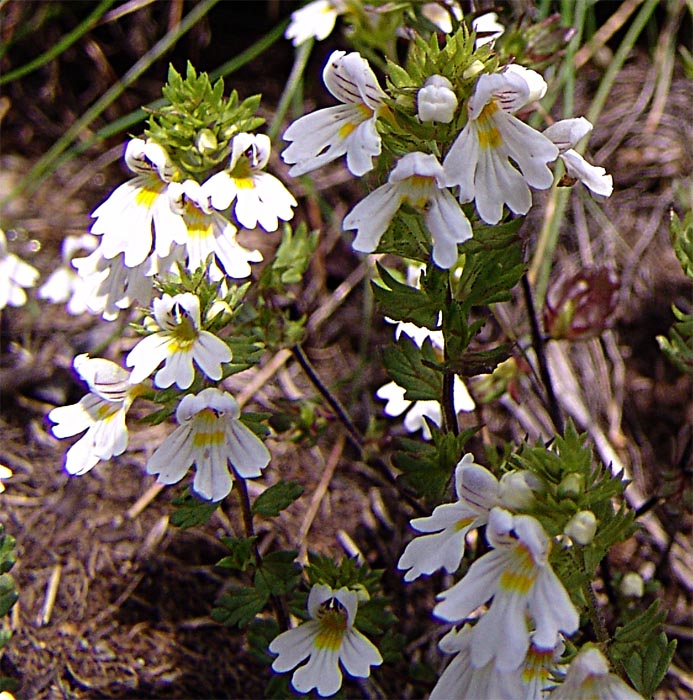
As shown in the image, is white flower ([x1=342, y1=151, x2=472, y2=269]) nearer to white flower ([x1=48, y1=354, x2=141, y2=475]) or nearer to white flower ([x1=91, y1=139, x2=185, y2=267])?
white flower ([x1=91, y1=139, x2=185, y2=267])

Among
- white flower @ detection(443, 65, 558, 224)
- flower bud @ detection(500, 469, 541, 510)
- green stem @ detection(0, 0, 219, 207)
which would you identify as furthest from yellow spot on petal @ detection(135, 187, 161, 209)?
green stem @ detection(0, 0, 219, 207)

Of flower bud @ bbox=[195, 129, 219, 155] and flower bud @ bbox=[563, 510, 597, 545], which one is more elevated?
flower bud @ bbox=[195, 129, 219, 155]

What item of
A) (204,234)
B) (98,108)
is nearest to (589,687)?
(204,234)

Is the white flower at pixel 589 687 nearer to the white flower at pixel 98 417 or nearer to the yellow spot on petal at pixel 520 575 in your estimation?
the yellow spot on petal at pixel 520 575

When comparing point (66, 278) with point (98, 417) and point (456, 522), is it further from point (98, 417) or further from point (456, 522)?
point (456, 522)

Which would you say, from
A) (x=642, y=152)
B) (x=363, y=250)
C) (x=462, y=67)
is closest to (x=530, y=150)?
(x=462, y=67)

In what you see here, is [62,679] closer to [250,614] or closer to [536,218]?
[250,614]
